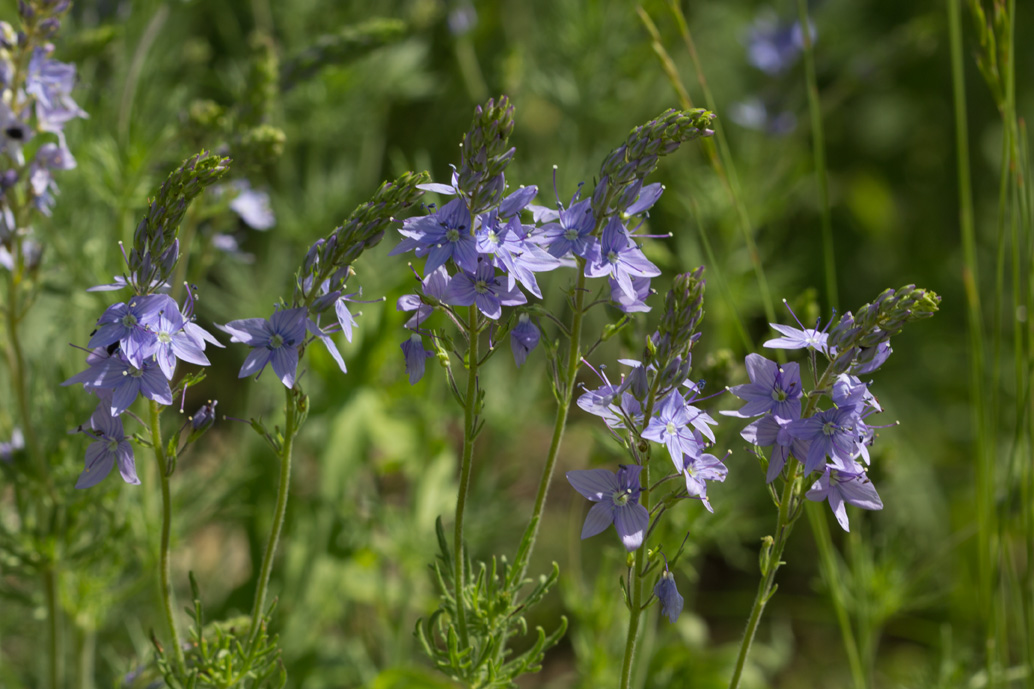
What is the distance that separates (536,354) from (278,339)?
2431mm

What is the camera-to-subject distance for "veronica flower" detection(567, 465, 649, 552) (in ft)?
4.85

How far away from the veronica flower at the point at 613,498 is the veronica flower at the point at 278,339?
48 cm

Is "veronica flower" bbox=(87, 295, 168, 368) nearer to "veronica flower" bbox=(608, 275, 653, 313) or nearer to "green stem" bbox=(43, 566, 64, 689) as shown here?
"veronica flower" bbox=(608, 275, 653, 313)

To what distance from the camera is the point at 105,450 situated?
1.56m

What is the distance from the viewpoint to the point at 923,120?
16.9 feet

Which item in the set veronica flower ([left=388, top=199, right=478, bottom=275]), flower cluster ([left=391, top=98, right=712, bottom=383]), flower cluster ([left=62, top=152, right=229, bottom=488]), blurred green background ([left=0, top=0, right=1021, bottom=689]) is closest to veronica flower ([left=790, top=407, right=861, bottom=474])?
flower cluster ([left=391, top=98, right=712, bottom=383])

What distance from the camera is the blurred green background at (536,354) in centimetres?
265

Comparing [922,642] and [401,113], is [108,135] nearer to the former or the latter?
[401,113]

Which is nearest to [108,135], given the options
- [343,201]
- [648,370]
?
[343,201]

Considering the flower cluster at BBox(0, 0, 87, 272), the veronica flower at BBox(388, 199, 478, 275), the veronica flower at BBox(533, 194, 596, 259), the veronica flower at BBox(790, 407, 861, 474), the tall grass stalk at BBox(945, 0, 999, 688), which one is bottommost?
the tall grass stalk at BBox(945, 0, 999, 688)

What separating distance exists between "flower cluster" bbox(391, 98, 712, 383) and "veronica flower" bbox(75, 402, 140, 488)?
0.49m

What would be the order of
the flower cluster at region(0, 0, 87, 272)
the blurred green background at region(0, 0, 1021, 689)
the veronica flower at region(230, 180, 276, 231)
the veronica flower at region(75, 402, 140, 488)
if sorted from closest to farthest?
the veronica flower at region(75, 402, 140, 488)
the flower cluster at region(0, 0, 87, 272)
the veronica flower at region(230, 180, 276, 231)
the blurred green background at region(0, 0, 1021, 689)

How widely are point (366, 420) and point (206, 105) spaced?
1.26 m

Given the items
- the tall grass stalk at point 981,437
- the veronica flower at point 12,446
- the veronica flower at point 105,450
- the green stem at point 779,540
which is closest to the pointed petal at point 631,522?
the green stem at point 779,540
